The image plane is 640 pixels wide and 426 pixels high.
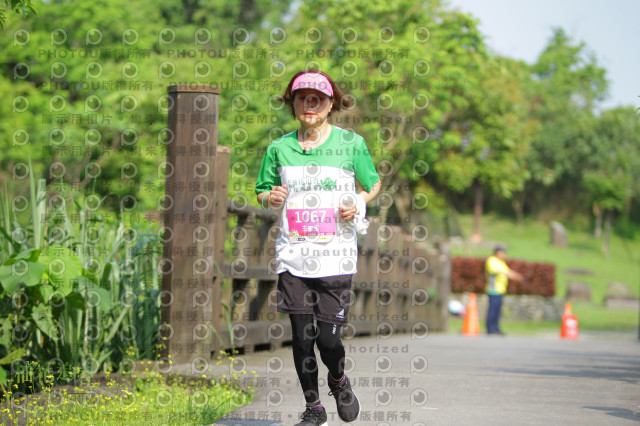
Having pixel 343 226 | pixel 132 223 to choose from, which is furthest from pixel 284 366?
pixel 343 226

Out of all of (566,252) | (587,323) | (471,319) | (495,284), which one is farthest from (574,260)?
(495,284)

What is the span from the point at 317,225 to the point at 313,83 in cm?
62

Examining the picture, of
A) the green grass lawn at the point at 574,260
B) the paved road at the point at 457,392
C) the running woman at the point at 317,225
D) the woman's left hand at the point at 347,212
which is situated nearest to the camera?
the woman's left hand at the point at 347,212

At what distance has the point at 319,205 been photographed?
13.5 ft

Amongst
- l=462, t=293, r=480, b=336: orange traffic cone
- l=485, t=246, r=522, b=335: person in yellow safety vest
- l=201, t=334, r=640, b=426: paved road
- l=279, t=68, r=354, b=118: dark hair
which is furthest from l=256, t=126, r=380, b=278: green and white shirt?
l=462, t=293, r=480, b=336: orange traffic cone

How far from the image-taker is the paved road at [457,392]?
181 inches

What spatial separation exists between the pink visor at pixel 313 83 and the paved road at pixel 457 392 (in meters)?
1.52

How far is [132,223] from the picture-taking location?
21.6ft

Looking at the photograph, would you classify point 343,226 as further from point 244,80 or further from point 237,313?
point 244,80

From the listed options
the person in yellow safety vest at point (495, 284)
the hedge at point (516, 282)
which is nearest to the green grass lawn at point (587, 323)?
the hedge at point (516, 282)

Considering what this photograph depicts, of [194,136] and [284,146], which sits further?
[194,136]

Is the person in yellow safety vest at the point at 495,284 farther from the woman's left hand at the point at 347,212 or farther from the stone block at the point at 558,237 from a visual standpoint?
the stone block at the point at 558,237

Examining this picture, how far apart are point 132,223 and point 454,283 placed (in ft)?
89.0

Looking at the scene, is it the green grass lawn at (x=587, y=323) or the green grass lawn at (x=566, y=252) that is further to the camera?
the green grass lawn at (x=566, y=252)
